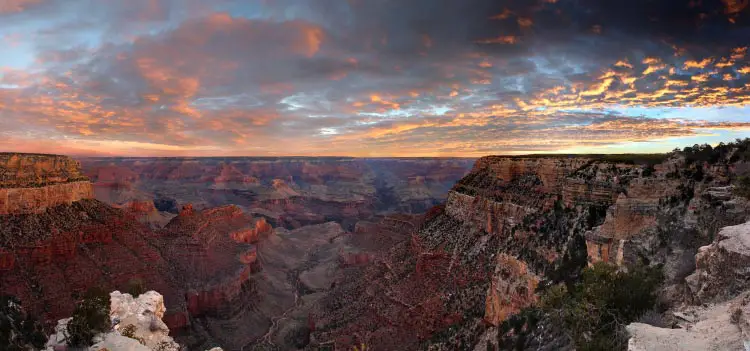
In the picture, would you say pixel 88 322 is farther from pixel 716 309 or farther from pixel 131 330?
pixel 716 309

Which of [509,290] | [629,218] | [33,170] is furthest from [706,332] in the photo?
[33,170]

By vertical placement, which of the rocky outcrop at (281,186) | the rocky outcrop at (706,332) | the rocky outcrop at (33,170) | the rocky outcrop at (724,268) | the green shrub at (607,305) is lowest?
the rocky outcrop at (281,186)

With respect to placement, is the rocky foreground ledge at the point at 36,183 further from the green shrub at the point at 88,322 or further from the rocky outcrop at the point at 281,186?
the rocky outcrop at the point at 281,186

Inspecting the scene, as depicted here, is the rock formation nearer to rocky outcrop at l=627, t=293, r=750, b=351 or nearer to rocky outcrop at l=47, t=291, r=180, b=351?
rocky outcrop at l=627, t=293, r=750, b=351

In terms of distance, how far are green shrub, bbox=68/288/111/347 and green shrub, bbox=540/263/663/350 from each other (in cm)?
1893

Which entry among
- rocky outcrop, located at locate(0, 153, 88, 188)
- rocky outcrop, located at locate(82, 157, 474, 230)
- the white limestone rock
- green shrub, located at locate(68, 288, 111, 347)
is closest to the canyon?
rocky outcrop, located at locate(0, 153, 88, 188)

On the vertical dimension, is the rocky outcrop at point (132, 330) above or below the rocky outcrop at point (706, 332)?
below

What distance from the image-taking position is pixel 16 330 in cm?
2073

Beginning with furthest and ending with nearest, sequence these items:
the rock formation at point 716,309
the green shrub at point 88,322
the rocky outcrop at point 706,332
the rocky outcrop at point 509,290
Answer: the rocky outcrop at point 509,290 → the green shrub at point 88,322 → the rock formation at point 716,309 → the rocky outcrop at point 706,332

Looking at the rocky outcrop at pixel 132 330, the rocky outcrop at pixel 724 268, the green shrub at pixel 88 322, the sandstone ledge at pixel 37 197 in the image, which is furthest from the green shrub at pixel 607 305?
the sandstone ledge at pixel 37 197

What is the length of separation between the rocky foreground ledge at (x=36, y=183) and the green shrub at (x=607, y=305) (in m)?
45.8

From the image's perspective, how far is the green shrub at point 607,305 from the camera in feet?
A: 40.9

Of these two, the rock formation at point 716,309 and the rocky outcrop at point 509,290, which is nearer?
the rock formation at point 716,309

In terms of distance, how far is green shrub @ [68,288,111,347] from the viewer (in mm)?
16453
